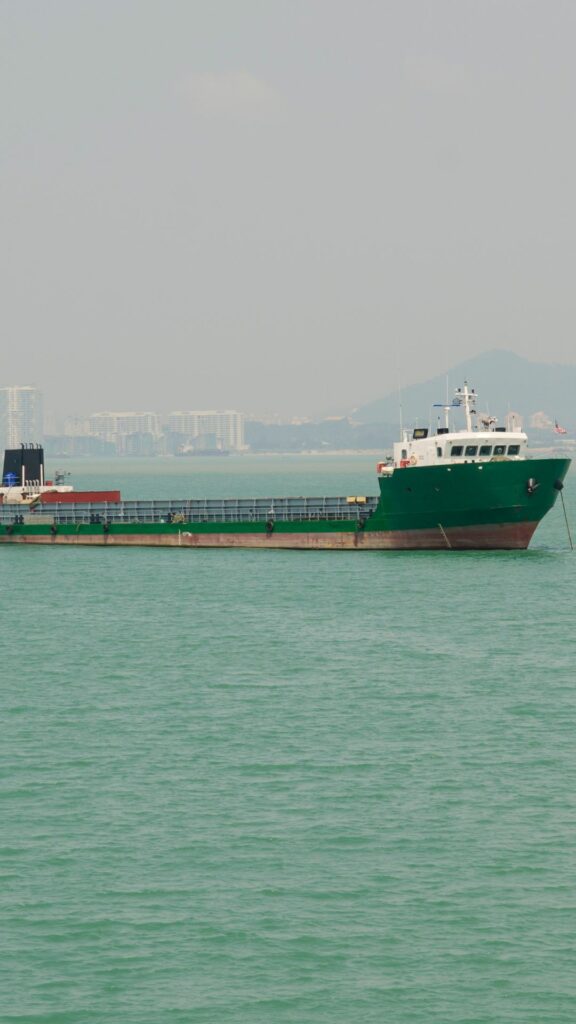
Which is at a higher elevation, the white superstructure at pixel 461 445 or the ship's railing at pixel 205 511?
the white superstructure at pixel 461 445

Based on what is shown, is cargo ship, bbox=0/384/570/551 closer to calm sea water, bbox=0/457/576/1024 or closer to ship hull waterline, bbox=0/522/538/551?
ship hull waterline, bbox=0/522/538/551

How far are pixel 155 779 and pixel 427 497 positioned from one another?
1666 inches

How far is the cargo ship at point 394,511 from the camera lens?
68.2m

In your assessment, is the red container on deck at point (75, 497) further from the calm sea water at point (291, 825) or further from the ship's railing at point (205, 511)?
the calm sea water at point (291, 825)

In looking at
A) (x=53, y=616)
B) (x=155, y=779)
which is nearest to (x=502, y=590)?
(x=53, y=616)

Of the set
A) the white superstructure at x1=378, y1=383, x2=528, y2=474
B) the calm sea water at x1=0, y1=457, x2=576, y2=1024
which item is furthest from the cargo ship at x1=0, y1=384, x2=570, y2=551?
the calm sea water at x1=0, y1=457, x2=576, y2=1024

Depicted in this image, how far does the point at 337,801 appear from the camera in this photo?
2741 centimetres

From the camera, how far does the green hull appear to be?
67.6 meters

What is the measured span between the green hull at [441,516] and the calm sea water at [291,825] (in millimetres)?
16805

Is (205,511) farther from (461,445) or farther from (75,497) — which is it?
(461,445)

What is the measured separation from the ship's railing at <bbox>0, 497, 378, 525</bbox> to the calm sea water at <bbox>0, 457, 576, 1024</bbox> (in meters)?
26.8

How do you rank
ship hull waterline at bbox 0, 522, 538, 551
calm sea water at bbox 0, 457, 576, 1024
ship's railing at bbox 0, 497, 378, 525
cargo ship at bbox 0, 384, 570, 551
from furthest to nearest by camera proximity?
1. ship's railing at bbox 0, 497, 378, 525
2. ship hull waterline at bbox 0, 522, 538, 551
3. cargo ship at bbox 0, 384, 570, 551
4. calm sea water at bbox 0, 457, 576, 1024

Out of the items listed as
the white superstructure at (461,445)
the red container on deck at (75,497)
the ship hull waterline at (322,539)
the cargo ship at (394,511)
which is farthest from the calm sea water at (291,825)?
the red container on deck at (75,497)

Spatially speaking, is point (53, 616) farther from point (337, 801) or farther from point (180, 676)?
point (337, 801)
